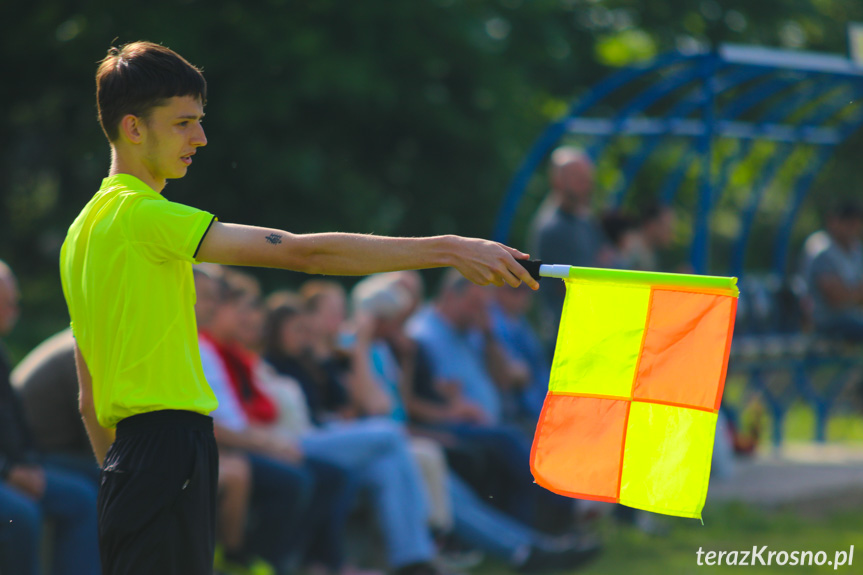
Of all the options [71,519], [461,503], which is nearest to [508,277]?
[71,519]

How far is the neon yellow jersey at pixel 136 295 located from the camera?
2295 millimetres

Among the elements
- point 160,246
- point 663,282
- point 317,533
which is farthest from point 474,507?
point 160,246

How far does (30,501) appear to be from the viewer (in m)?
4.12

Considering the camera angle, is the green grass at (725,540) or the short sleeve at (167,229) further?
the green grass at (725,540)

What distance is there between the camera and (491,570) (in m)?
5.83

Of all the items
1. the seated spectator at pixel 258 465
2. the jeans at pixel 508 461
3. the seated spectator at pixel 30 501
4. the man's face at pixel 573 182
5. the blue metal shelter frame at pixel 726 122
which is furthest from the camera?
the blue metal shelter frame at pixel 726 122

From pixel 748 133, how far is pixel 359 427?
18.1 feet

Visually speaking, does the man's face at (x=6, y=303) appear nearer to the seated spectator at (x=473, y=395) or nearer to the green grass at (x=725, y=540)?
the seated spectator at (x=473, y=395)

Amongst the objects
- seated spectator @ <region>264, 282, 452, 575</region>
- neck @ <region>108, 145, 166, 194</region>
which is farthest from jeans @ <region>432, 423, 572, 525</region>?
neck @ <region>108, 145, 166, 194</region>

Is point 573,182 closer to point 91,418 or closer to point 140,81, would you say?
point 91,418

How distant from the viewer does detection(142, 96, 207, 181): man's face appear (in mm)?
2408

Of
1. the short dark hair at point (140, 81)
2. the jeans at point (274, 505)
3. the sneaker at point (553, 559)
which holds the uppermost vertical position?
the short dark hair at point (140, 81)

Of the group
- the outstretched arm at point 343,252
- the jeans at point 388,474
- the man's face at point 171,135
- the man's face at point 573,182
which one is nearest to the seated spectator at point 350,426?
the jeans at point 388,474

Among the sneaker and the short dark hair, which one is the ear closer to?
the short dark hair
